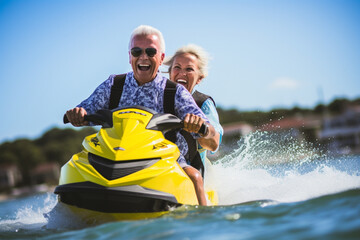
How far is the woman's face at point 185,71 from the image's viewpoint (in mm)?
5113

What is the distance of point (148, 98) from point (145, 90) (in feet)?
0.25

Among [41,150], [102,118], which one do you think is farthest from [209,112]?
[41,150]

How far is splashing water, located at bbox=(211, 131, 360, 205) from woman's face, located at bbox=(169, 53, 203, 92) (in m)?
1.17

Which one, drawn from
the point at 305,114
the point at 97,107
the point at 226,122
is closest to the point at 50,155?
the point at 226,122

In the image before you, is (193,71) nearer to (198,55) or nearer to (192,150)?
(198,55)

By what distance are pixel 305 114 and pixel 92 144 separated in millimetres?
72454

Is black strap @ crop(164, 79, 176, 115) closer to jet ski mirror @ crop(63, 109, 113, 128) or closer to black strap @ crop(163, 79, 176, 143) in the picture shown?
black strap @ crop(163, 79, 176, 143)

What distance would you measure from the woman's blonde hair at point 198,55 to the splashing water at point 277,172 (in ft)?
4.50

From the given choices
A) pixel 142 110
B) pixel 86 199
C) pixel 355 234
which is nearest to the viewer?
pixel 355 234

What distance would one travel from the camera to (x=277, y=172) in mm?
5816

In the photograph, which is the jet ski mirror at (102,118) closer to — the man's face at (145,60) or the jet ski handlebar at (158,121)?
the jet ski handlebar at (158,121)

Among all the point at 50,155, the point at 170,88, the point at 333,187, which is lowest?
the point at 50,155

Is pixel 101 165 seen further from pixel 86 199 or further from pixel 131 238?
pixel 131 238

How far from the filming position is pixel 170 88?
3.42 m
